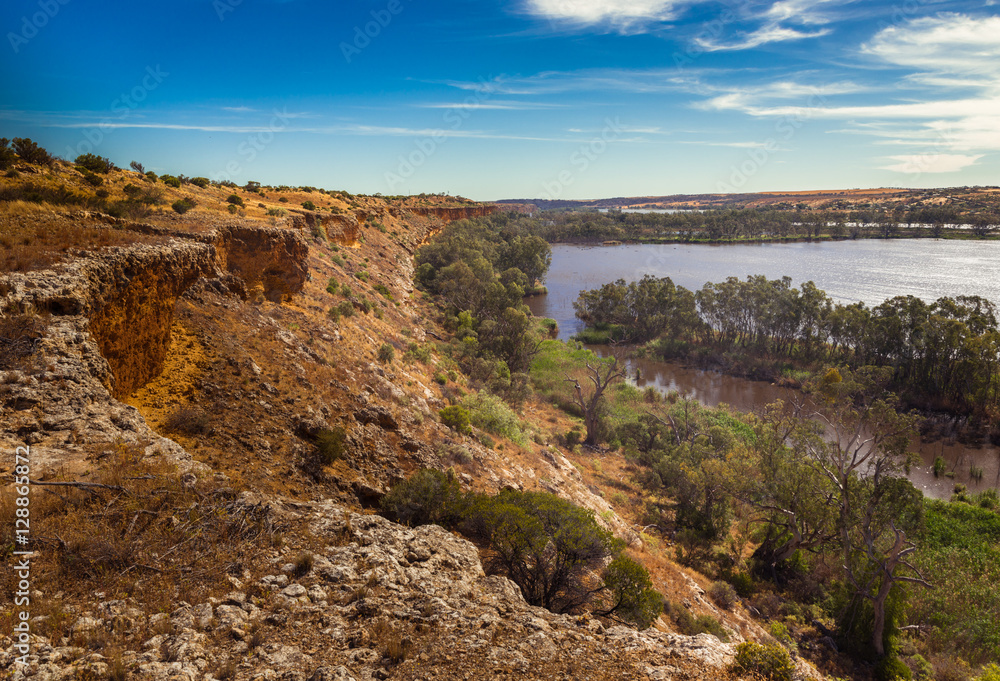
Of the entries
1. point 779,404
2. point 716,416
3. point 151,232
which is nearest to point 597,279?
point 716,416

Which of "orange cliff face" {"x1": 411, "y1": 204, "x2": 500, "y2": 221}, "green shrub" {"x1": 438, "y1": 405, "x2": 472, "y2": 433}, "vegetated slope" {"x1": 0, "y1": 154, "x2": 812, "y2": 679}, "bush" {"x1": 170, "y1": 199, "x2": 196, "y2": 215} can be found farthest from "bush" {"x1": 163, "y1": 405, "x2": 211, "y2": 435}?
"orange cliff face" {"x1": 411, "y1": 204, "x2": 500, "y2": 221}

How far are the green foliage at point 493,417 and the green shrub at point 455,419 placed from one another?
6.17 feet

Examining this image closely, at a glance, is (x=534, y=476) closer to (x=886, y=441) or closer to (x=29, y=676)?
(x=29, y=676)

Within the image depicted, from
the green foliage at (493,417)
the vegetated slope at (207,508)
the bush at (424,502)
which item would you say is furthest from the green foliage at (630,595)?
the green foliage at (493,417)

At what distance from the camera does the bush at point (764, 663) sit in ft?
21.1

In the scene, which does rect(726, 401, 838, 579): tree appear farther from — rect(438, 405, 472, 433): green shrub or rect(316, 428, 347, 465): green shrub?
rect(316, 428, 347, 465): green shrub

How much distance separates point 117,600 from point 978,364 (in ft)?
154

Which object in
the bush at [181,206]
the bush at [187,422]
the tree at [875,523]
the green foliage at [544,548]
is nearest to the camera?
the bush at [187,422]

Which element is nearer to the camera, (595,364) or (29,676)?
(29,676)

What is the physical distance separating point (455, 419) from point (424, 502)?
7.50 meters

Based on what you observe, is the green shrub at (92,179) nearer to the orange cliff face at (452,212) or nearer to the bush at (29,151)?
the bush at (29,151)

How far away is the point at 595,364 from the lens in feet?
133

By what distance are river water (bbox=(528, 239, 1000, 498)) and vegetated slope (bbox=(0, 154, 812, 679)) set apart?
2926 cm

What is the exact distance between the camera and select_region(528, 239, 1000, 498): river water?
31.2 metres
